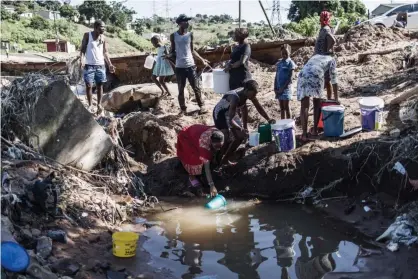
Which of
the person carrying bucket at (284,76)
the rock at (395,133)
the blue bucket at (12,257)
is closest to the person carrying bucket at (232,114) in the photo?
the person carrying bucket at (284,76)

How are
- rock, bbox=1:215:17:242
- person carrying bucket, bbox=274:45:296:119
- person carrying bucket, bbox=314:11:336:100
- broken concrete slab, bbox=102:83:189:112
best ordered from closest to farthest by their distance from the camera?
rock, bbox=1:215:17:242 < person carrying bucket, bbox=314:11:336:100 < person carrying bucket, bbox=274:45:296:119 < broken concrete slab, bbox=102:83:189:112

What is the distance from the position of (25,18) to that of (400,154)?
49.8 m

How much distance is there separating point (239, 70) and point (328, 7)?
83.3 ft

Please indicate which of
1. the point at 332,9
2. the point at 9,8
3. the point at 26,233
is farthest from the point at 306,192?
the point at 9,8

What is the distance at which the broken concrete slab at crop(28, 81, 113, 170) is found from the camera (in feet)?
22.0

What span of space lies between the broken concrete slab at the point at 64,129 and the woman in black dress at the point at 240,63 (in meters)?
2.12

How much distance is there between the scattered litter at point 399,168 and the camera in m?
6.20

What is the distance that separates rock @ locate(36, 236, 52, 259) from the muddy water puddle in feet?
3.35

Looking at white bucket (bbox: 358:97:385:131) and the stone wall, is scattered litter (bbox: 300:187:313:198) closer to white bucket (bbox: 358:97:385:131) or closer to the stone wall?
white bucket (bbox: 358:97:385:131)

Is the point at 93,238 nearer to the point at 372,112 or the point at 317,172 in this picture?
the point at 317,172

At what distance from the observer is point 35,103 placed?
662cm

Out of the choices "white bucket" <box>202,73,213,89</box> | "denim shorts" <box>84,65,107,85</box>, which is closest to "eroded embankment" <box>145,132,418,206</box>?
"denim shorts" <box>84,65,107,85</box>

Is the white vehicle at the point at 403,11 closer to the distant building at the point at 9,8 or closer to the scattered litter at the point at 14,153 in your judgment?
the scattered litter at the point at 14,153

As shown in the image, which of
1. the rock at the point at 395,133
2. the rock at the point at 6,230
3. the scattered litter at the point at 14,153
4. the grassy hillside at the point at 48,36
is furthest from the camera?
the grassy hillside at the point at 48,36
